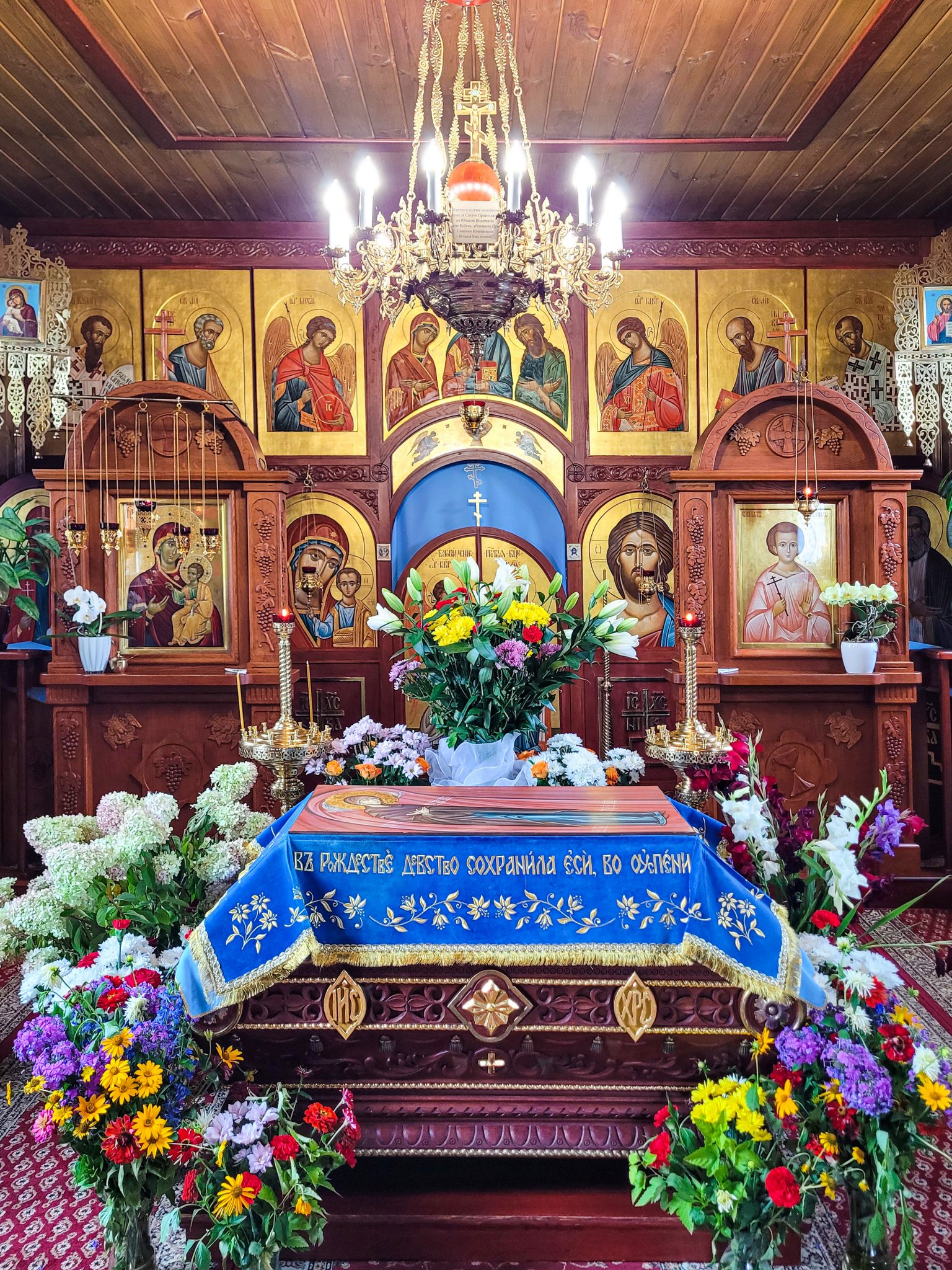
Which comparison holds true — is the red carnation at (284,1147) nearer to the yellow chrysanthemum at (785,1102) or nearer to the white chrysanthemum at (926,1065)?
the yellow chrysanthemum at (785,1102)

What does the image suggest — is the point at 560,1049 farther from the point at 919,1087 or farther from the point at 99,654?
the point at 99,654

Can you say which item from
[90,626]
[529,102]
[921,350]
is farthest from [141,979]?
[921,350]

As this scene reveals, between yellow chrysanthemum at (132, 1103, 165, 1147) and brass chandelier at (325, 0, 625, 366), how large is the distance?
274 centimetres

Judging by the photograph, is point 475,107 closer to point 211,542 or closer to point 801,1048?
point 211,542

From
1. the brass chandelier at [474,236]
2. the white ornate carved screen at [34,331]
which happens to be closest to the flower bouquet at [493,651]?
the brass chandelier at [474,236]

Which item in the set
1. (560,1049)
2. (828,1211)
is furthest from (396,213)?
(828,1211)

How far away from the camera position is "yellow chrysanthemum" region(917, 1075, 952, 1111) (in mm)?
2168

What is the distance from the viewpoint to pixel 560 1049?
2.69m

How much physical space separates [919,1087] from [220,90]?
537 cm

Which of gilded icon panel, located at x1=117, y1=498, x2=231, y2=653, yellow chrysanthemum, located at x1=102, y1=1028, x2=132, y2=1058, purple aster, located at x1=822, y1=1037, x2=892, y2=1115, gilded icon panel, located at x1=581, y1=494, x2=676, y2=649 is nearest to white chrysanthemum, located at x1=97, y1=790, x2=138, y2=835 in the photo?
yellow chrysanthemum, located at x1=102, y1=1028, x2=132, y2=1058

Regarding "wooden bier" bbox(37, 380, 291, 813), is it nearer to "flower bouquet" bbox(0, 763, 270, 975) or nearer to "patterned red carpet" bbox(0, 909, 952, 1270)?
"patterned red carpet" bbox(0, 909, 952, 1270)

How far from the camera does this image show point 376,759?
377cm

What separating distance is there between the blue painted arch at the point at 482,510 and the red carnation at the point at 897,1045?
4.90m

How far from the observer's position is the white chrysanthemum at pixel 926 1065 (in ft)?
7.34
